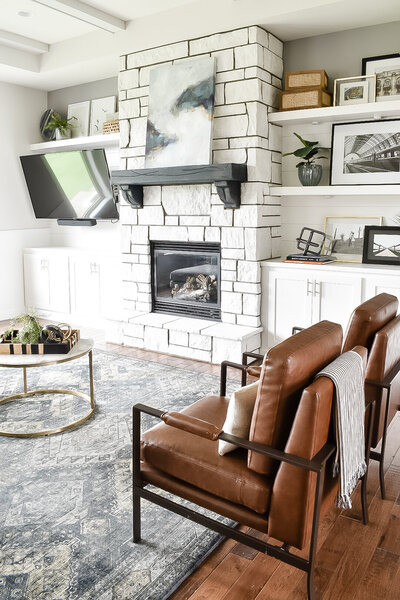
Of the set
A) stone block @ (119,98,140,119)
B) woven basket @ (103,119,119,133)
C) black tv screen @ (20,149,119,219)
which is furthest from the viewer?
black tv screen @ (20,149,119,219)

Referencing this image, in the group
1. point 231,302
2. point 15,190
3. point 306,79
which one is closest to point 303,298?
point 231,302

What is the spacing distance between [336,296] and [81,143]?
344 centimetres


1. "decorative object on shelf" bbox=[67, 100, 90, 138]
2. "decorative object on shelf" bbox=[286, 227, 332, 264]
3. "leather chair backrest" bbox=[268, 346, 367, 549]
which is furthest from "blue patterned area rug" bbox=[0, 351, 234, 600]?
"decorative object on shelf" bbox=[67, 100, 90, 138]

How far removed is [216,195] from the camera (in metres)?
4.68

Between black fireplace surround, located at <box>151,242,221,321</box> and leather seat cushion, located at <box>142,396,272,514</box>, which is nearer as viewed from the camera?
leather seat cushion, located at <box>142,396,272,514</box>

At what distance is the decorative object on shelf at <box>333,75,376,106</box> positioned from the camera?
4.19 metres

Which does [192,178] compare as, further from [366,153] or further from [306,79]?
[366,153]

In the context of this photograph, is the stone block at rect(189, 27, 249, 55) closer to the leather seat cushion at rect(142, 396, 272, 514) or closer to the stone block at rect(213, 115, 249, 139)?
the stone block at rect(213, 115, 249, 139)

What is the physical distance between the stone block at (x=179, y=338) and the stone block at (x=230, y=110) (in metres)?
1.95

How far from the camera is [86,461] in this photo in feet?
9.34

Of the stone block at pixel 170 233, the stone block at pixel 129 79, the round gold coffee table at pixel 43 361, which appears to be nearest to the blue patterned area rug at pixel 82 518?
the round gold coffee table at pixel 43 361

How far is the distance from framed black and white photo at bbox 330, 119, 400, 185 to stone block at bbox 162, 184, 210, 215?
1.12 metres

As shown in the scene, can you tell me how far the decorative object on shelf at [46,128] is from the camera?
645 centimetres

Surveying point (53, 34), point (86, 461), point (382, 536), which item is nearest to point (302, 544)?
point (382, 536)
